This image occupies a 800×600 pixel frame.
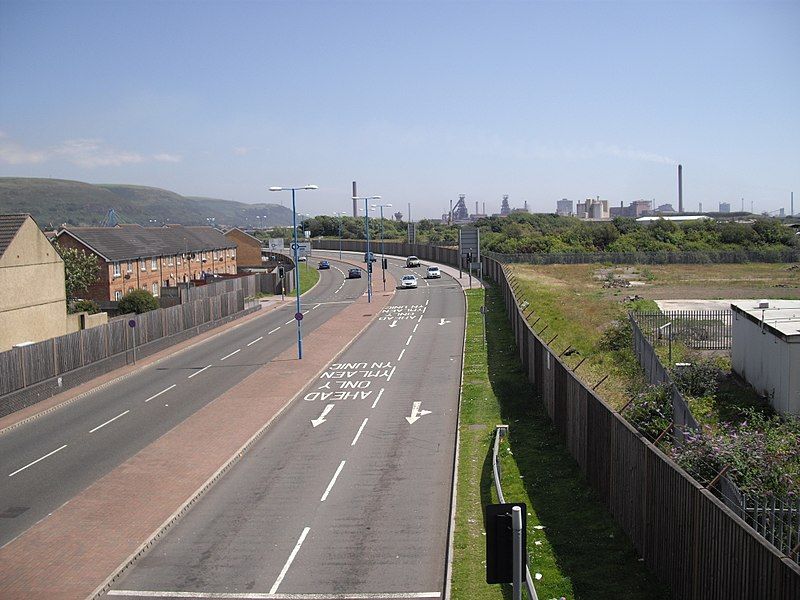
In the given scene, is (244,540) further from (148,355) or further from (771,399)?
(148,355)

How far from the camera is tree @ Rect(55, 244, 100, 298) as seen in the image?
173ft

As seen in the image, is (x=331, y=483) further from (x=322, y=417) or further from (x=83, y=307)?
(x=83, y=307)

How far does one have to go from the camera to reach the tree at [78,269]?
52.8 metres

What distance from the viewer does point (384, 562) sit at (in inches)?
585

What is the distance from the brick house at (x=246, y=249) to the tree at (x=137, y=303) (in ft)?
157

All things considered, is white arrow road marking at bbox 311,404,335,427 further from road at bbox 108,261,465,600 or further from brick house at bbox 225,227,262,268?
brick house at bbox 225,227,262,268

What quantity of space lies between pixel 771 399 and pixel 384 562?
530 inches

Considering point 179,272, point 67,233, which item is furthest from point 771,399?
point 179,272

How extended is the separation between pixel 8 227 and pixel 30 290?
320cm

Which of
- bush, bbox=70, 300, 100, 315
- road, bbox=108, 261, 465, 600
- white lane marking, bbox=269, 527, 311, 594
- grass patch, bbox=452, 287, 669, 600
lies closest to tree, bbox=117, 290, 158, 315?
bush, bbox=70, 300, 100, 315

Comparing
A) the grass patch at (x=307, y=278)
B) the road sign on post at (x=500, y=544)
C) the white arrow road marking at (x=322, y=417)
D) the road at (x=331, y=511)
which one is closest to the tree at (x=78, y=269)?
the grass patch at (x=307, y=278)

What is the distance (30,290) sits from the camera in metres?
38.8

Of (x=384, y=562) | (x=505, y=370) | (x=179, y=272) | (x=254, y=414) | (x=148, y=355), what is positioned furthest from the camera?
(x=179, y=272)

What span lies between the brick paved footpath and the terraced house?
30086mm
